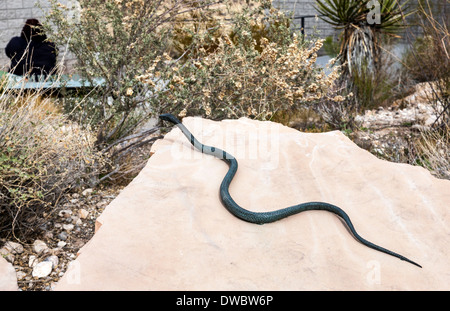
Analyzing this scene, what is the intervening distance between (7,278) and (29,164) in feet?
2.71

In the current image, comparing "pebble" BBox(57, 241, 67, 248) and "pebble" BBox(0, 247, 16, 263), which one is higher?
"pebble" BBox(0, 247, 16, 263)

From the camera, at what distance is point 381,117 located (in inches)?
261

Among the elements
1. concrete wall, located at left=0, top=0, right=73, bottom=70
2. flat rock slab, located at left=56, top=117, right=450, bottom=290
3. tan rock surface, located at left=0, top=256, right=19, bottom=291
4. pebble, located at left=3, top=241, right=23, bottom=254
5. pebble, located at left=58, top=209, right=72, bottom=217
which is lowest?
pebble, located at left=58, top=209, right=72, bottom=217

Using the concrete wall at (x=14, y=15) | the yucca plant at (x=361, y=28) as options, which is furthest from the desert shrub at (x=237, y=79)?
the concrete wall at (x=14, y=15)

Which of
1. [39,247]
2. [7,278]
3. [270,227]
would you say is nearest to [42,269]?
[39,247]

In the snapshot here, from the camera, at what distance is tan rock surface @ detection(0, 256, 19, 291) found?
2055 mm

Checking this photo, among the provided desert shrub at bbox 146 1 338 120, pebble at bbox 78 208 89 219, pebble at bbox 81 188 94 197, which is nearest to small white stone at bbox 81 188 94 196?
pebble at bbox 81 188 94 197

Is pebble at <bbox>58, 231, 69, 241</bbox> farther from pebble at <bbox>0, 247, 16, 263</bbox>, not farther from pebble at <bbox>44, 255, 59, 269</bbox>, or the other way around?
pebble at <bbox>0, 247, 16, 263</bbox>

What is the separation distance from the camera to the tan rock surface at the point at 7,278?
2055 millimetres

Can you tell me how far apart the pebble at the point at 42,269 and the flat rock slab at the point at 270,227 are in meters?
0.78

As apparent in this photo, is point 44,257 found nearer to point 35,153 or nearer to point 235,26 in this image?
point 35,153

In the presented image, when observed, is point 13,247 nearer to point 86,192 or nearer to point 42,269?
point 42,269

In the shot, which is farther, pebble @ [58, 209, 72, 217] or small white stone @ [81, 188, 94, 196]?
small white stone @ [81, 188, 94, 196]

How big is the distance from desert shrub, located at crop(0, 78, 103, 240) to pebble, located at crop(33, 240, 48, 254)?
87mm
